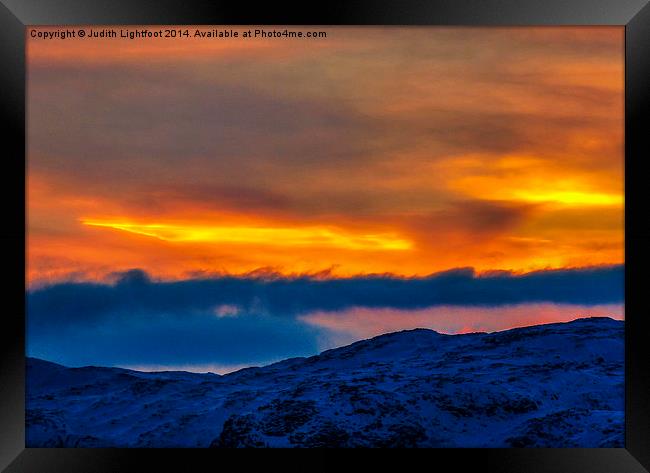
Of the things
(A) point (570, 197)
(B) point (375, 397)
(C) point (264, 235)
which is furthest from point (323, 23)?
(B) point (375, 397)

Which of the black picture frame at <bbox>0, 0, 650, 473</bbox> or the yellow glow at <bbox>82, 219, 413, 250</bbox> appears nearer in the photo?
the black picture frame at <bbox>0, 0, 650, 473</bbox>

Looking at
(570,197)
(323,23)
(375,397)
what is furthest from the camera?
(375,397)

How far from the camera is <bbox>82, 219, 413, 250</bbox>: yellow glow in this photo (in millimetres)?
6148

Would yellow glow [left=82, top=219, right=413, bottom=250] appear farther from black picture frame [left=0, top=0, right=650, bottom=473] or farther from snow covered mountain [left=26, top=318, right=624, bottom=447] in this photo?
black picture frame [left=0, top=0, right=650, bottom=473]

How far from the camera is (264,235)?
20.6 feet

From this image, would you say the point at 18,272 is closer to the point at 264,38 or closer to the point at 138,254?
the point at 138,254

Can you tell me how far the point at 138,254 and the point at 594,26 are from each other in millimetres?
3944

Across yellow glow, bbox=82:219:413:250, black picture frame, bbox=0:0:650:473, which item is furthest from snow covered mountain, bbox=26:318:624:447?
yellow glow, bbox=82:219:413:250

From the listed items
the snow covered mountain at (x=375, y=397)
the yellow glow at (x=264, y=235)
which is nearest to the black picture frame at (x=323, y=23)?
the snow covered mountain at (x=375, y=397)

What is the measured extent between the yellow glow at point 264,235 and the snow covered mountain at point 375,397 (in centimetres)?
88

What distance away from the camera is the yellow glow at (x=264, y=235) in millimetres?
6148

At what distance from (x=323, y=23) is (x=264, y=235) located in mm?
1919

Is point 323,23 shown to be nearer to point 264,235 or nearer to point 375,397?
point 264,235

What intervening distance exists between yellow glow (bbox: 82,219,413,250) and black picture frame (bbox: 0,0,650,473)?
1113 mm
